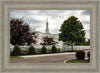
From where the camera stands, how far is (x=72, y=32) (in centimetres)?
799

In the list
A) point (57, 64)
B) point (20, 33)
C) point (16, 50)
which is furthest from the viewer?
point (20, 33)

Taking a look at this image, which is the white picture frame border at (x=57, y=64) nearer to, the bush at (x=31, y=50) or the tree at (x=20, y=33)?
the tree at (x=20, y=33)

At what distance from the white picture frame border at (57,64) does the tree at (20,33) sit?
13.3ft

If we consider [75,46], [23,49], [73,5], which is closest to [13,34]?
[23,49]

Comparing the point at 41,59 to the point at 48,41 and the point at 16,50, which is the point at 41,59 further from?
the point at 48,41

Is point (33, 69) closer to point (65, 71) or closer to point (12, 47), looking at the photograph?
point (65, 71)

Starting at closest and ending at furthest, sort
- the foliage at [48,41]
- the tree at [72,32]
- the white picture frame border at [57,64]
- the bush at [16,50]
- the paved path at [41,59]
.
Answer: the white picture frame border at [57,64] < the paved path at [41,59] < the bush at [16,50] < the tree at [72,32] < the foliage at [48,41]

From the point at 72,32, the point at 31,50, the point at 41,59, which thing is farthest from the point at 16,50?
the point at 72,32

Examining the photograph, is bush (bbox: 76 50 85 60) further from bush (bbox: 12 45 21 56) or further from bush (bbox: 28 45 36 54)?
bush (bbox: 12 45 21 56)

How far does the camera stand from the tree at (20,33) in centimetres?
666

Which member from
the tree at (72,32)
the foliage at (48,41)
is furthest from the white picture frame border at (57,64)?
the foliage at (48,41)

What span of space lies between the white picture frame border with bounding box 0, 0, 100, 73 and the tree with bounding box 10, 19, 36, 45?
405 centimetres

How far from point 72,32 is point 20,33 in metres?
3.13

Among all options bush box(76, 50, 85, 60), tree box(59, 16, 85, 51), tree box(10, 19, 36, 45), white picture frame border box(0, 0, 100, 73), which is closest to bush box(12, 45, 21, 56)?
tree box(10, 19, 36, 45)
